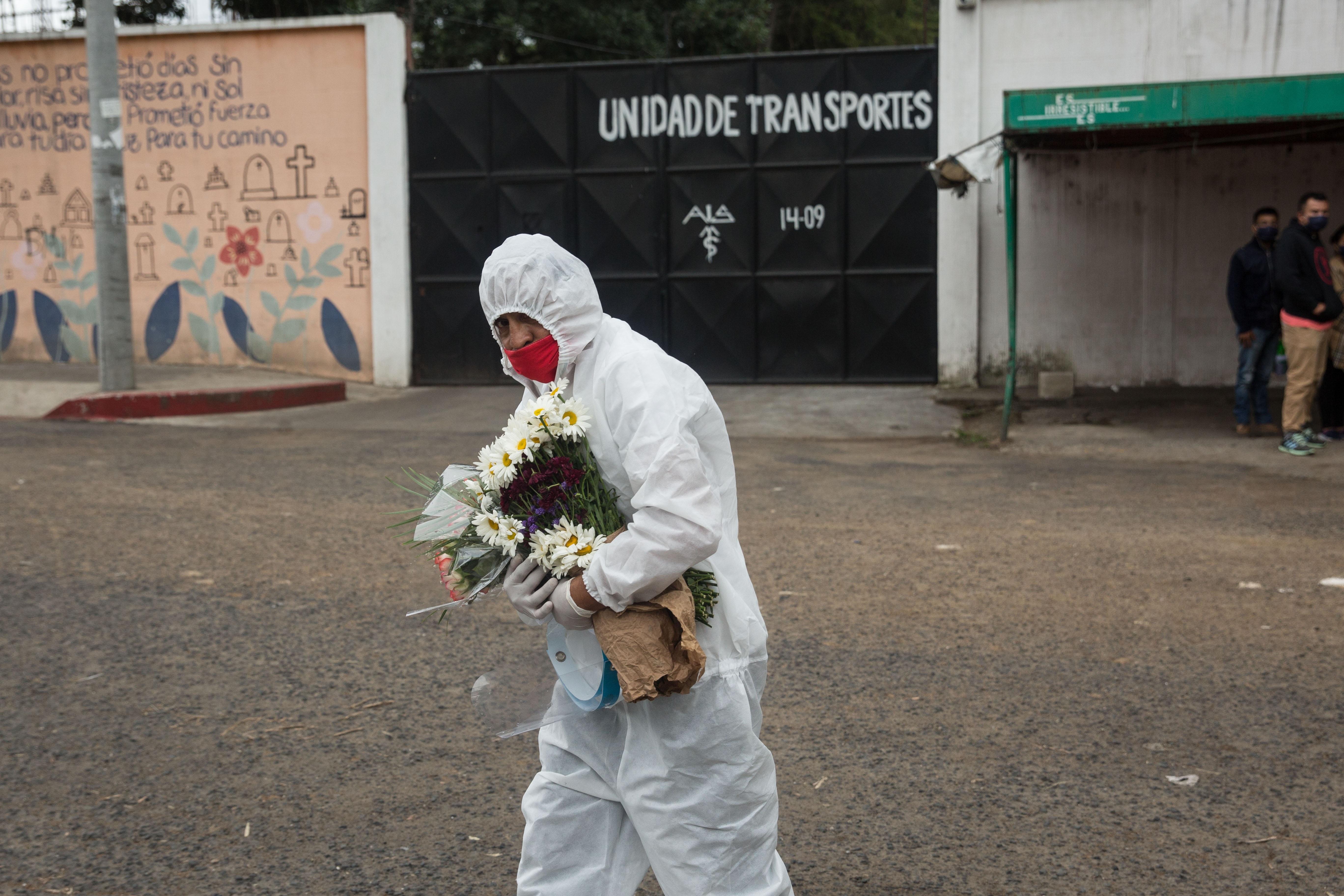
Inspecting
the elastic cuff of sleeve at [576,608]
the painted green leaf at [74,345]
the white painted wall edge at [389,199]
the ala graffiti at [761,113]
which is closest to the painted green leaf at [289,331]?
the white painted wall edge at [389,199]

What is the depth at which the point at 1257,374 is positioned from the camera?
1042cm

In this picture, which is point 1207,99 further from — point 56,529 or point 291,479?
point 56,529

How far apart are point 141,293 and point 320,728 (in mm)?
12751

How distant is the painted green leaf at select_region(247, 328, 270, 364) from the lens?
15.3 meters

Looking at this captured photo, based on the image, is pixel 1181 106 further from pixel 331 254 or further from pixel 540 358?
pixel 331 254

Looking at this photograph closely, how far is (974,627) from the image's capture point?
17.6 feet

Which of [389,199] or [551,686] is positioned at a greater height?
[389,199]

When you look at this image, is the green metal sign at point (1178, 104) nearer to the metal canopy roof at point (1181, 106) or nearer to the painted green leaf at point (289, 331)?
the metal canopy roof at point (1181, 106)

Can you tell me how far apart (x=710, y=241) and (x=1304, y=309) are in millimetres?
6542

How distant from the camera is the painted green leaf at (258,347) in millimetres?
15297

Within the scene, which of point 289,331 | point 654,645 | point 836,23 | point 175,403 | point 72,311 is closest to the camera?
point 654,645

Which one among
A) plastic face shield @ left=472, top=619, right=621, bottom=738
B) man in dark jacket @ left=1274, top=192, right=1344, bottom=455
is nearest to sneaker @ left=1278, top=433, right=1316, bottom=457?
man in dark jacket @ left=1274, top=192, right=1344, bottom=455

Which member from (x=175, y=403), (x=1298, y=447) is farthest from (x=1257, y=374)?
(x=175, y=403)

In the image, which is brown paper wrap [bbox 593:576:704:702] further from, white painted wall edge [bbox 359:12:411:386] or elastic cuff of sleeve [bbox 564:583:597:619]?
white painted wall edge [bbox 359:12:411:386]
